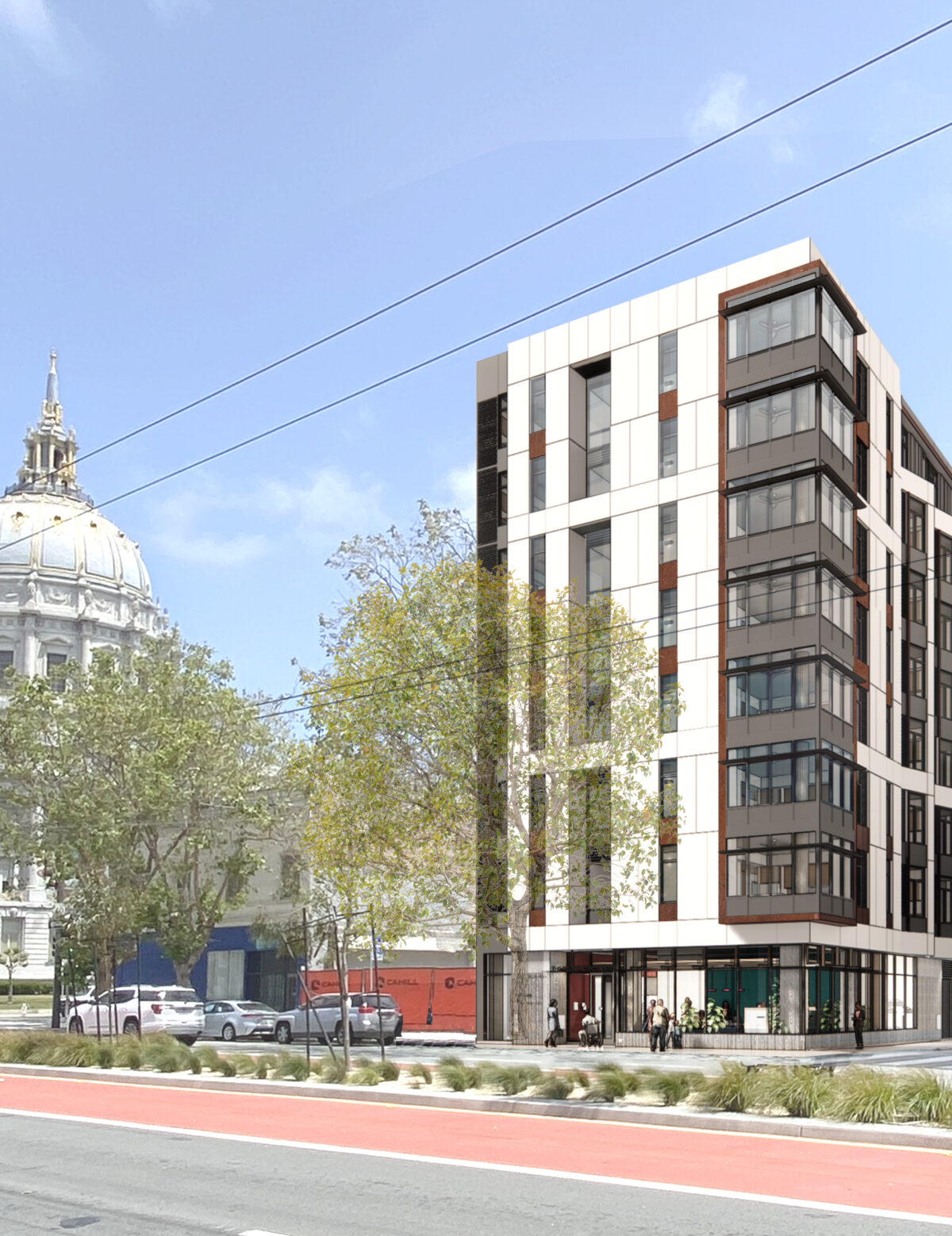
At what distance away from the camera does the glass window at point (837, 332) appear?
53312mm

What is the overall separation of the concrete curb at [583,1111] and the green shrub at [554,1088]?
17 centimetres

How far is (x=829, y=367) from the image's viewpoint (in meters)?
52.9

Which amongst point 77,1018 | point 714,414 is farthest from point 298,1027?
point 714,414

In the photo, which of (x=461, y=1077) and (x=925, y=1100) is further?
(x=461, y=1077)

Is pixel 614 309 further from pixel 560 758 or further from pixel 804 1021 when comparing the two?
pixel 804 1021

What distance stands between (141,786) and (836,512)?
88.6 ft

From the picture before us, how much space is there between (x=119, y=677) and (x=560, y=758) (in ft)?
77.5

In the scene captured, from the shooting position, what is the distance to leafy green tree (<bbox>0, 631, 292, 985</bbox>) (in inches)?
2307

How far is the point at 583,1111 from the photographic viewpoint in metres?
19.2

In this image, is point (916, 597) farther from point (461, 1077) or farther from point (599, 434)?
point (461, 1077)

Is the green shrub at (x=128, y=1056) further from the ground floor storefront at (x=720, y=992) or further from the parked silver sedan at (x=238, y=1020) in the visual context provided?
the ground floor storefront at (x=720, y=992)

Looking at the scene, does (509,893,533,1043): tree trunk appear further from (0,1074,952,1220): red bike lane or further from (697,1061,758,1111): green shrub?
(697,1061,758,1111): green shrub

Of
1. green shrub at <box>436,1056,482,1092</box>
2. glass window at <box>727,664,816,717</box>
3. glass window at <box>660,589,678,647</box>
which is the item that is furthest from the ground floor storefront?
green shrub at <box>436,1056,482,1092</box>

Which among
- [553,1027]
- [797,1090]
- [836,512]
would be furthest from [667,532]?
[797,1090]
